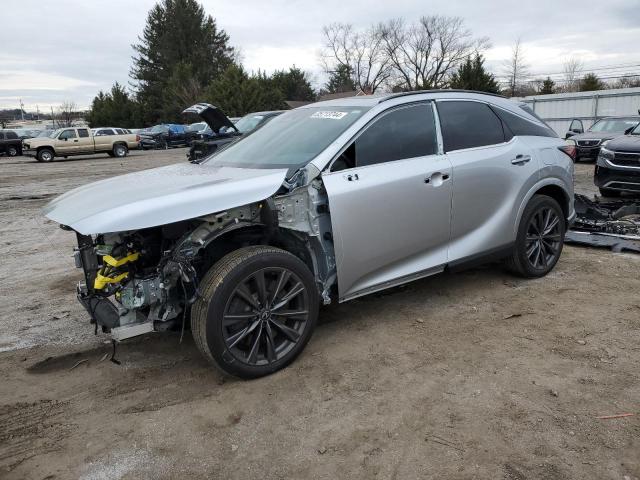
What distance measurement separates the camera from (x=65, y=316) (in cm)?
468

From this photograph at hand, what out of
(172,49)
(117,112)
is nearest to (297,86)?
(172,49)

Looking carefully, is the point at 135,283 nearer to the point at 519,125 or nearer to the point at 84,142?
the point at 519,125

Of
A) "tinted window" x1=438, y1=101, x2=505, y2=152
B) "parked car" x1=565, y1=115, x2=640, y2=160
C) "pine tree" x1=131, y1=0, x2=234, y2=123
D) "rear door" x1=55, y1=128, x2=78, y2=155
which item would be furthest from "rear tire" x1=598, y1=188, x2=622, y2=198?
"pine tree" x1=131, y1=0, x2=234, y2=123

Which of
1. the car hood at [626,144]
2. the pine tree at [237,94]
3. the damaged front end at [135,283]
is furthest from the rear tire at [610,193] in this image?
the pine tree at [237,94]

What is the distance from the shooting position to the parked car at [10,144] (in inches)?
1241

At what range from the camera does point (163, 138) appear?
36125 mm

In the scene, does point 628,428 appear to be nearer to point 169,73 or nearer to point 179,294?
point 179,294

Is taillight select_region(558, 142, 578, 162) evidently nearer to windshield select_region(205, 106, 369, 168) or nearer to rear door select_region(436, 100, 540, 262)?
rear door select_region(436, 100, 540, 262)

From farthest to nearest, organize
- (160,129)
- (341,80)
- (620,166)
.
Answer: (341,80), (160,129), (620,166)

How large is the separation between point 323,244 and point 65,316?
2638 millimetres

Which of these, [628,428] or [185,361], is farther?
[185,361]

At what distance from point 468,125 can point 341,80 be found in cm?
6953

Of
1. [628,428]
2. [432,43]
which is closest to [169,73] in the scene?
[432,43]

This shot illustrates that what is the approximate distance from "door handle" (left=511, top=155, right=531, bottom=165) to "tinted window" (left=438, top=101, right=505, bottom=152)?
0.21 meters
